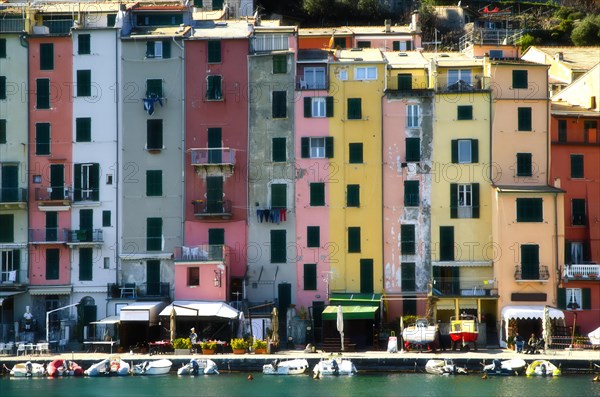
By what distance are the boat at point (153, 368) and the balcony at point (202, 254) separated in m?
8.76

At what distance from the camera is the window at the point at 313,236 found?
247 feet

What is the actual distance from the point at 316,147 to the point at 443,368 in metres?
16.0

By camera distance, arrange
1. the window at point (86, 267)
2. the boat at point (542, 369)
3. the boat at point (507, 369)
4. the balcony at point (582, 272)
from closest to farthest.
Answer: the boat at point (542, 369)
the boat at point (507, 369)
the balcony at point (582, 272)
the window at point (86, 267)

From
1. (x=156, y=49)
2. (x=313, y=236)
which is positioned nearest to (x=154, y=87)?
(x=156, y=49)

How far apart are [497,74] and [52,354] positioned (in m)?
28.6

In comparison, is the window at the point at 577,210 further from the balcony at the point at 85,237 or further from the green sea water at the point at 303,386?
the balcony at the point at 85,237

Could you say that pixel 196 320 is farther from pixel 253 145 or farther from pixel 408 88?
pixel 408 88

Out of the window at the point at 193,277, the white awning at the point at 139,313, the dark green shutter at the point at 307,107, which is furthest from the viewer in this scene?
the dark green shutter at the point at 307,107

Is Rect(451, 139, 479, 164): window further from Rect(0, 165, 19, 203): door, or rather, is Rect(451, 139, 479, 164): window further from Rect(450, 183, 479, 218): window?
Rect(0, 165, 19, 203): door

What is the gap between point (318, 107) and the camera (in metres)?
Result: 76.1

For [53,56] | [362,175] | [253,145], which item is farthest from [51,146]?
[362,175]

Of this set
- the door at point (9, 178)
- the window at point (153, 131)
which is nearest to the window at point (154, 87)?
the window at point (153, 131)

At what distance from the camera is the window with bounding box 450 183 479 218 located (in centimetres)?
7506

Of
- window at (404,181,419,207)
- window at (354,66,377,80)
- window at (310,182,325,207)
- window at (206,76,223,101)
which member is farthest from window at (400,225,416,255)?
window at (206,76,223,101)
